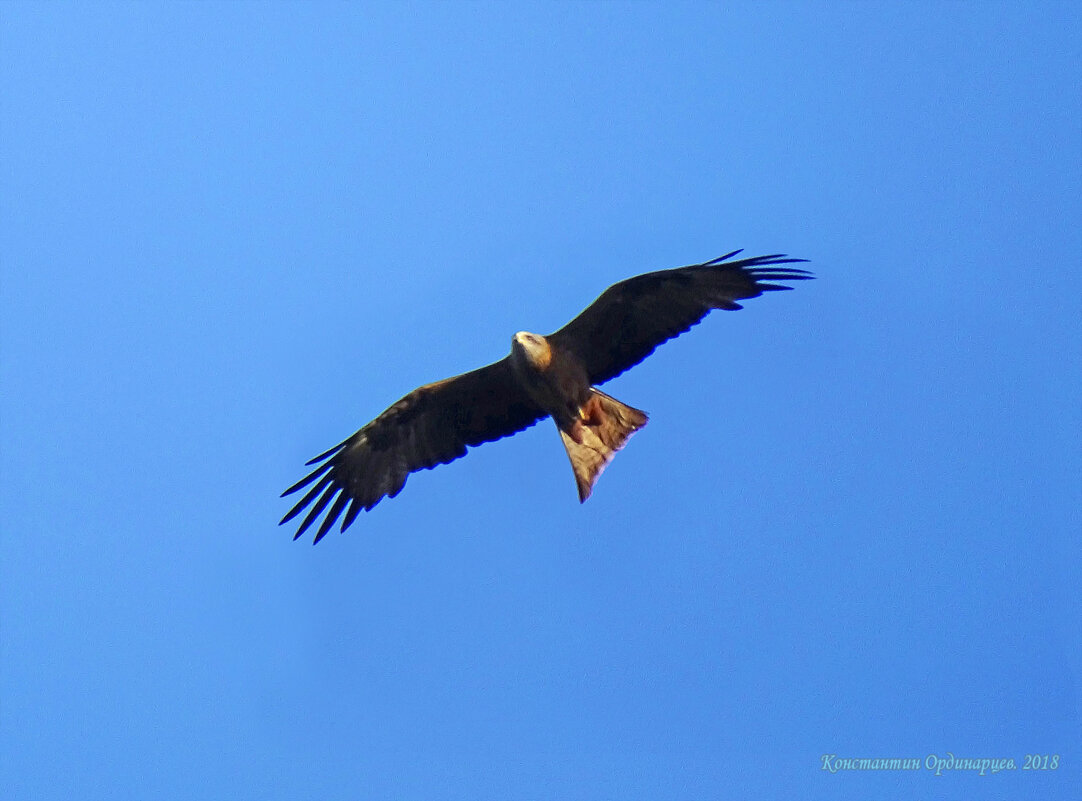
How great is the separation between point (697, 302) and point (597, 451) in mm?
1003

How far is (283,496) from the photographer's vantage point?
748 cm

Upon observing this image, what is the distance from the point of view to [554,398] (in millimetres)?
7168

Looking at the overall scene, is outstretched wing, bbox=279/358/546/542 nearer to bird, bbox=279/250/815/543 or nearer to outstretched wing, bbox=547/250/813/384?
bird, bbox=279/250/815/543

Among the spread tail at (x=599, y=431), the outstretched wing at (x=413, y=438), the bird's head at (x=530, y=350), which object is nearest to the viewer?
the bird's head at (x=530, y=350)

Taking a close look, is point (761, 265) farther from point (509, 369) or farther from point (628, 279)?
point (509, 369)

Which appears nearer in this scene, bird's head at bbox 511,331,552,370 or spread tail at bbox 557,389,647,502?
bird's head at bbox 511,331,552,370

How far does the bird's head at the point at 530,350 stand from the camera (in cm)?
702

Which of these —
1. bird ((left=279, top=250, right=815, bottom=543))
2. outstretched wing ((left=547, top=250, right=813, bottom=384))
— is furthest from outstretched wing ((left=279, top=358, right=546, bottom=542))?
outstretched wing ((left=547, top=250, right=813, bottom=384))

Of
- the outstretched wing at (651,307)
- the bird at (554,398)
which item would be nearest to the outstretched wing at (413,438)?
the bird at (554,398)

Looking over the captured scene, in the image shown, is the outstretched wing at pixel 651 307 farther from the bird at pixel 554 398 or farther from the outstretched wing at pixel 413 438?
the outstretched wing at pixel 413 438

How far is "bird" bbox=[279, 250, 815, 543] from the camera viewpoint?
7.10 metres

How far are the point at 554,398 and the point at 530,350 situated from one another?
329mm

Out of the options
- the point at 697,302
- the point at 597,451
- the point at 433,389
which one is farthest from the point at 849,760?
the point at 433,389

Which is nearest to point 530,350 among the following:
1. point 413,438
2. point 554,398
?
point 554,398
